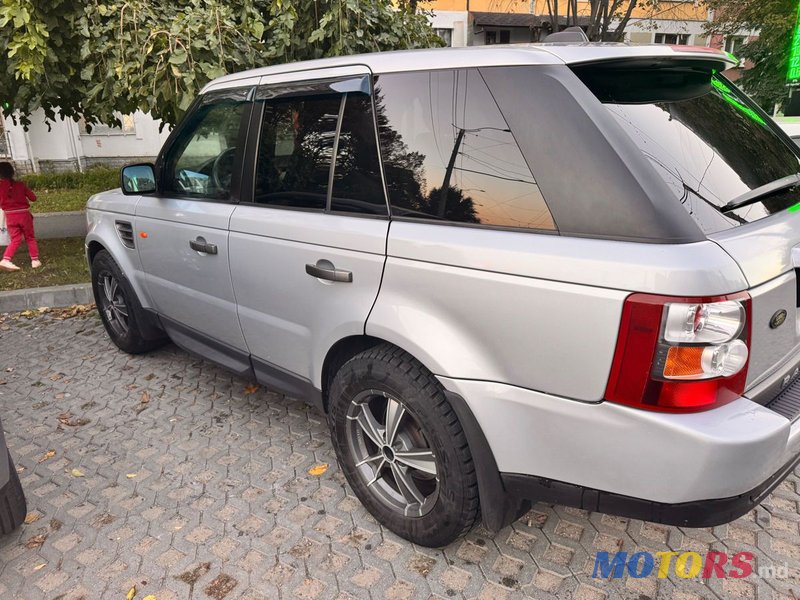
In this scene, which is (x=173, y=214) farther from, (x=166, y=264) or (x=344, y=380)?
(x=344, y=380)

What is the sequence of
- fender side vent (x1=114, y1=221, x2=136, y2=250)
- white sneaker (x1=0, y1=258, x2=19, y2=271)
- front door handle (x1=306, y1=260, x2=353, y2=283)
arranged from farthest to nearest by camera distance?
white sneaker (x1=0, y1=258, x2=19, y2=271)
fender side vent (x1=114, y1=221, x2=136, y2=250)
front door handle (x1=306, y1=260, x2=353, y2=283)

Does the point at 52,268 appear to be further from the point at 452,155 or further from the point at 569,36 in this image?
the point at 569,36

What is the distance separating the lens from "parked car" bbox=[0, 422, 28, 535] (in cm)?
243

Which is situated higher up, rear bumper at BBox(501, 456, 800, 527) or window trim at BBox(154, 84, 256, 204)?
window trim at BBox(154, 84, 256, 204)

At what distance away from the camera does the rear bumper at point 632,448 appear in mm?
1637

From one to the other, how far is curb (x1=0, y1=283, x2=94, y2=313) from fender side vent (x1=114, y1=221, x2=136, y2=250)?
2338mm

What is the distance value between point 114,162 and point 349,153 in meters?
20.9

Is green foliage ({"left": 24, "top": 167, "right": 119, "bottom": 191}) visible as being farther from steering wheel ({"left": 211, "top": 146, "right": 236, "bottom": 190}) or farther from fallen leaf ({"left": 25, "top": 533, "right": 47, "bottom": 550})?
fallen leaf ({"left": 25, "top": 533, "right": 47, "bottom": 550})

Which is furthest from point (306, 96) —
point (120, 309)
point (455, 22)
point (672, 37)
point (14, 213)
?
point (672, 37)

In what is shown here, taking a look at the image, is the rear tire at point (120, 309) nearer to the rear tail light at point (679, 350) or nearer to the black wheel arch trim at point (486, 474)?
the black wheel arch trim at point (486, 474)

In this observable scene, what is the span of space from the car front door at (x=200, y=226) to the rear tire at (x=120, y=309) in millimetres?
428

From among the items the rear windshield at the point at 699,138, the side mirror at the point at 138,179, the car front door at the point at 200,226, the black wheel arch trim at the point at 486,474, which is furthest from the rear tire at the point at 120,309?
the rear windshield at the point at 699,138

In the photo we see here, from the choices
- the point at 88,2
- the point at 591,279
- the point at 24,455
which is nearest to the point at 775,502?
the point at 591,279

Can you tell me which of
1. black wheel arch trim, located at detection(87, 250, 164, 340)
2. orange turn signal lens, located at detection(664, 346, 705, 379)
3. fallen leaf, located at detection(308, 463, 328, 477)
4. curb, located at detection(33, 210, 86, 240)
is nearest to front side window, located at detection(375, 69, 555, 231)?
orange turn signal lens, located at detection(664, 346, 705, 379)
